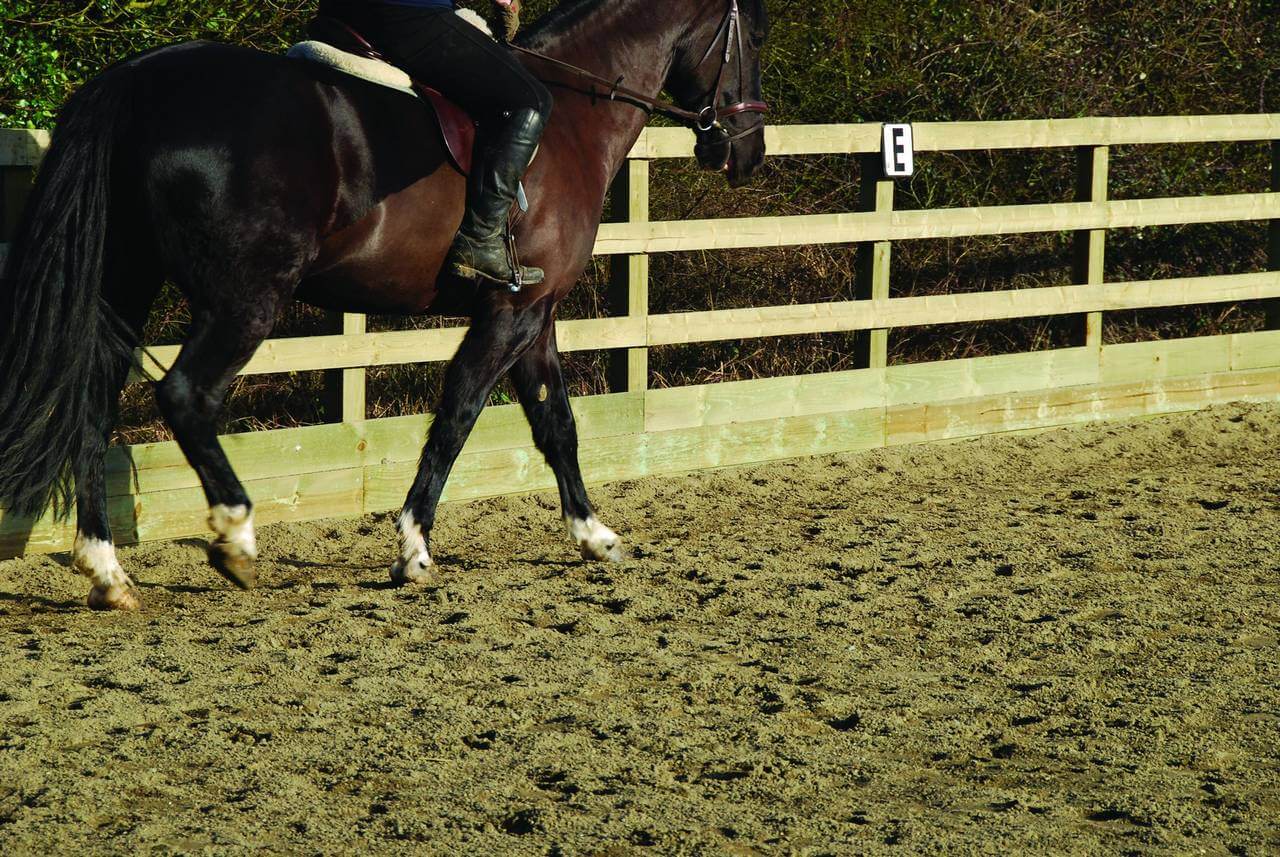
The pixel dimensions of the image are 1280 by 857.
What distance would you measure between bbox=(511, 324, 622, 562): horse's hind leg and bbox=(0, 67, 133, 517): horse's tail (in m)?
1.70

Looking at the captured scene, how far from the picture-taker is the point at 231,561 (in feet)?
16.2

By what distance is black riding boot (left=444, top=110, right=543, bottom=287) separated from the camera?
203 inches

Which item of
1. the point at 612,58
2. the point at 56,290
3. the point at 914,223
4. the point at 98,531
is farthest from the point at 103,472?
the point at 914,223

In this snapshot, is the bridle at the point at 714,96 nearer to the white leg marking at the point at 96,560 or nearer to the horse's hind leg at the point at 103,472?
the horse's hind leg at the point at 103,472

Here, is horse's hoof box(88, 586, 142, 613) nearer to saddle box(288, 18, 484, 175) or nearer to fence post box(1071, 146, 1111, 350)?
saddle box(288, 18, 484, 175)

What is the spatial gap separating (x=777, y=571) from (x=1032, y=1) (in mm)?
6596

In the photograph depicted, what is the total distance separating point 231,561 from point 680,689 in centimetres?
159

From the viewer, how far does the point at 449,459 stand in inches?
220

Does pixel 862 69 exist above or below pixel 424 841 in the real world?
above

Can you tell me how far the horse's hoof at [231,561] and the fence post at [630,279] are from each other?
267cm

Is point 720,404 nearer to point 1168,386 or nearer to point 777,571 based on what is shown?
point 777,571

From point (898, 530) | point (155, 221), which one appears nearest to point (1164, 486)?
point (898, 530)

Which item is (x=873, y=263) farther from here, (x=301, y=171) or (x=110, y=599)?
(x=110, y=599)

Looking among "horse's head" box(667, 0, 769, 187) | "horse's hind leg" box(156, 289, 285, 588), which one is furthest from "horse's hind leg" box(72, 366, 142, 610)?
"horse's head" box(667, 0, 769, 187)
